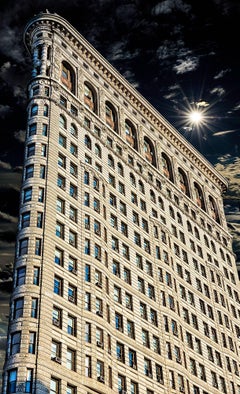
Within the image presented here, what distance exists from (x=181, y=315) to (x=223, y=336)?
1272cm

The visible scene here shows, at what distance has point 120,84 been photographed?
97.0 metres

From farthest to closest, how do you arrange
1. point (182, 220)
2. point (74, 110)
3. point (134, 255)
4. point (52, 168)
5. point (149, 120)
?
point (149, 120)
point (182, 220)
point (74, 110)
point (134, 255)
point (52, 168)

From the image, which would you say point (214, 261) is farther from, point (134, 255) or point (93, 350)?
point (93, 350)

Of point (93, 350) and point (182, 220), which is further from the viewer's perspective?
point (182, 220)

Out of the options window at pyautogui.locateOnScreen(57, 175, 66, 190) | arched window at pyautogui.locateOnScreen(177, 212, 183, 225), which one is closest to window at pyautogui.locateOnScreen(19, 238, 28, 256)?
window at pyautogui.locateOnScreen(57, 175, 66, 190)

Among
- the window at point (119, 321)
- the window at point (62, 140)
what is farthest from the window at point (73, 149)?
the window at point (119, 321)

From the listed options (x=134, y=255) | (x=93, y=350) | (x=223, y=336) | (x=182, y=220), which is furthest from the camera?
(x=182, y=220)

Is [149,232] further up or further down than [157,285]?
further up

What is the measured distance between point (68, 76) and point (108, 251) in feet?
98.8

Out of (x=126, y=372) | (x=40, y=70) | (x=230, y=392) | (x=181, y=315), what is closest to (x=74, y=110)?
(x=40, y=70)

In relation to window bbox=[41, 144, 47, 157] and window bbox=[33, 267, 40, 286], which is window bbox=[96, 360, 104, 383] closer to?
window bbox=[33, 267, 40, 286]

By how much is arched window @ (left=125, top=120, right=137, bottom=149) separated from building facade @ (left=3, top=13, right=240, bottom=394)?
0.38 metres

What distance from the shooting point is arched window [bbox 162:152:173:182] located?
332 ft

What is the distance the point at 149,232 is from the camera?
271 ft
